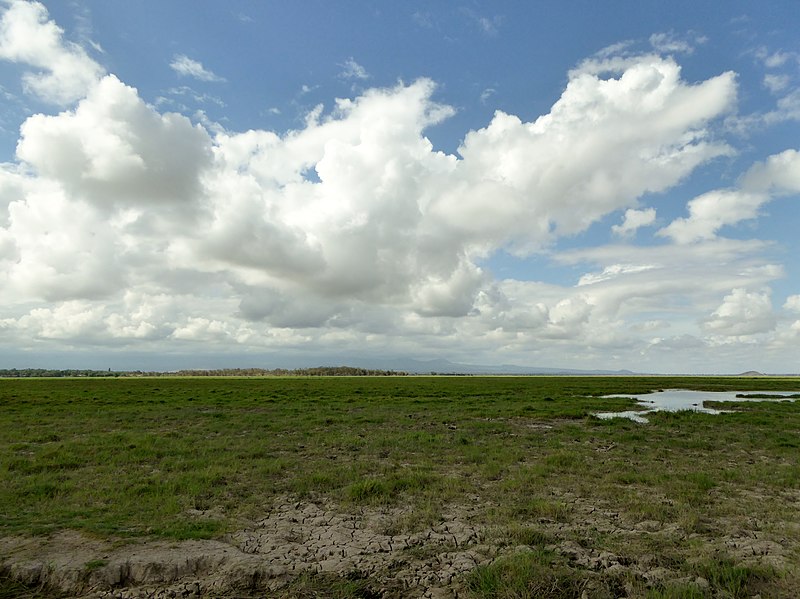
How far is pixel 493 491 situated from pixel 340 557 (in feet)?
18.4

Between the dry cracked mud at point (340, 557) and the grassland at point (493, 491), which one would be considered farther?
the grassland at point (493, 491)

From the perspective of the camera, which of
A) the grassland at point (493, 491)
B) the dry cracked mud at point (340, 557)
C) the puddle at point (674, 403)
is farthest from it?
the puddle at point (674, 403)

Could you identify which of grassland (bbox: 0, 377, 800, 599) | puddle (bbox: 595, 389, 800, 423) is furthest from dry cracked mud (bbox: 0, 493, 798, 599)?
puddle (bbox: 595, 389, 800, 423)

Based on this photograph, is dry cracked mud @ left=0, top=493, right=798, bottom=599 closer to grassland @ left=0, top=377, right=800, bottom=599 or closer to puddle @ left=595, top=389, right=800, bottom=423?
grassland @ left=0, top=377, right=800, bottom=599

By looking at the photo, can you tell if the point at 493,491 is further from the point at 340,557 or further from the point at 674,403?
the point at 674,403

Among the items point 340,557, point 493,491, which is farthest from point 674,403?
point 340,557

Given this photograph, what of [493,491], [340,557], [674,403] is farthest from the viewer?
[674,403]

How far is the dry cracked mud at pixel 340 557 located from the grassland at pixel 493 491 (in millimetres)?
92

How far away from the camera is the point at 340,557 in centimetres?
831

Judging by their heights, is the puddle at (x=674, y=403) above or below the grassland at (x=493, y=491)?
below

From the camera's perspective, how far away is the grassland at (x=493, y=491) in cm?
758

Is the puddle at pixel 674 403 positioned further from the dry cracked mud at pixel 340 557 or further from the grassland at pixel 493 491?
the dry cracked mud at pixel 340 557

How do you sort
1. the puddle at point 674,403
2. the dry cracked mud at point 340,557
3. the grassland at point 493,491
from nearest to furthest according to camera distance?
1. the dry cracked mud at point 340,557
2. the grassland at point 493,491
3. the puddle at point 674,403

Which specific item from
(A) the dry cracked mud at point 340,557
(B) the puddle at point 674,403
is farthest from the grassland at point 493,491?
(B) the puddle at point 674,403
